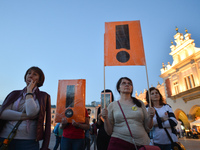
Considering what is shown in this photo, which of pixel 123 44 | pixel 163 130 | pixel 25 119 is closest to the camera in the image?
pixel 25 119

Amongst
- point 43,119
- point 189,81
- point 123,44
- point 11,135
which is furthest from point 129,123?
point 189,81

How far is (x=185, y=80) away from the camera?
18.0 metres

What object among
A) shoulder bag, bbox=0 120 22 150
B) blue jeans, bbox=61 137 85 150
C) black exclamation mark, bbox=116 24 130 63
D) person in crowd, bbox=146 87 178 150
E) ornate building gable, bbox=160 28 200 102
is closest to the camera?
shoulder bag, bbox=0 120 22 150

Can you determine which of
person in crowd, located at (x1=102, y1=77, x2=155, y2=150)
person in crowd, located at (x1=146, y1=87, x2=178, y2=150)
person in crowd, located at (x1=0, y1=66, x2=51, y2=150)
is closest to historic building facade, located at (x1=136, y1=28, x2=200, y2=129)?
person in crowd, located at (x1=146, y1=87, x2=178, y2=150)

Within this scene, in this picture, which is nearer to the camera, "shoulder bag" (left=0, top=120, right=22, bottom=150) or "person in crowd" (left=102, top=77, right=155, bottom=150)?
"shoulder bag" (left=0, top=120, right=22, bottom=150)

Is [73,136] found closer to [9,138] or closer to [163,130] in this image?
[9,138]

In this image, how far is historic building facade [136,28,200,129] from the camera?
1614cm

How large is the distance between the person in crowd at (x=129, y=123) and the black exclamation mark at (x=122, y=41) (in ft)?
2.23

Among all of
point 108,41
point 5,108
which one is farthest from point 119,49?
point 5,108

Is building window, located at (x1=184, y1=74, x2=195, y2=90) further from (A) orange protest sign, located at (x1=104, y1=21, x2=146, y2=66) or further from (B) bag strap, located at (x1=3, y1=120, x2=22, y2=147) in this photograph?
(B) bag strap, located at (x1=3, y1=120, x2=22, y2=147)

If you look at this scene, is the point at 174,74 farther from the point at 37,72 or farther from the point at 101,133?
the point at 37,72

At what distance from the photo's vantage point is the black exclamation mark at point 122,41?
8.61 feet

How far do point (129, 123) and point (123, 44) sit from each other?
159cm

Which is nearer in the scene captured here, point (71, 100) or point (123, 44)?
point (123, 44)
